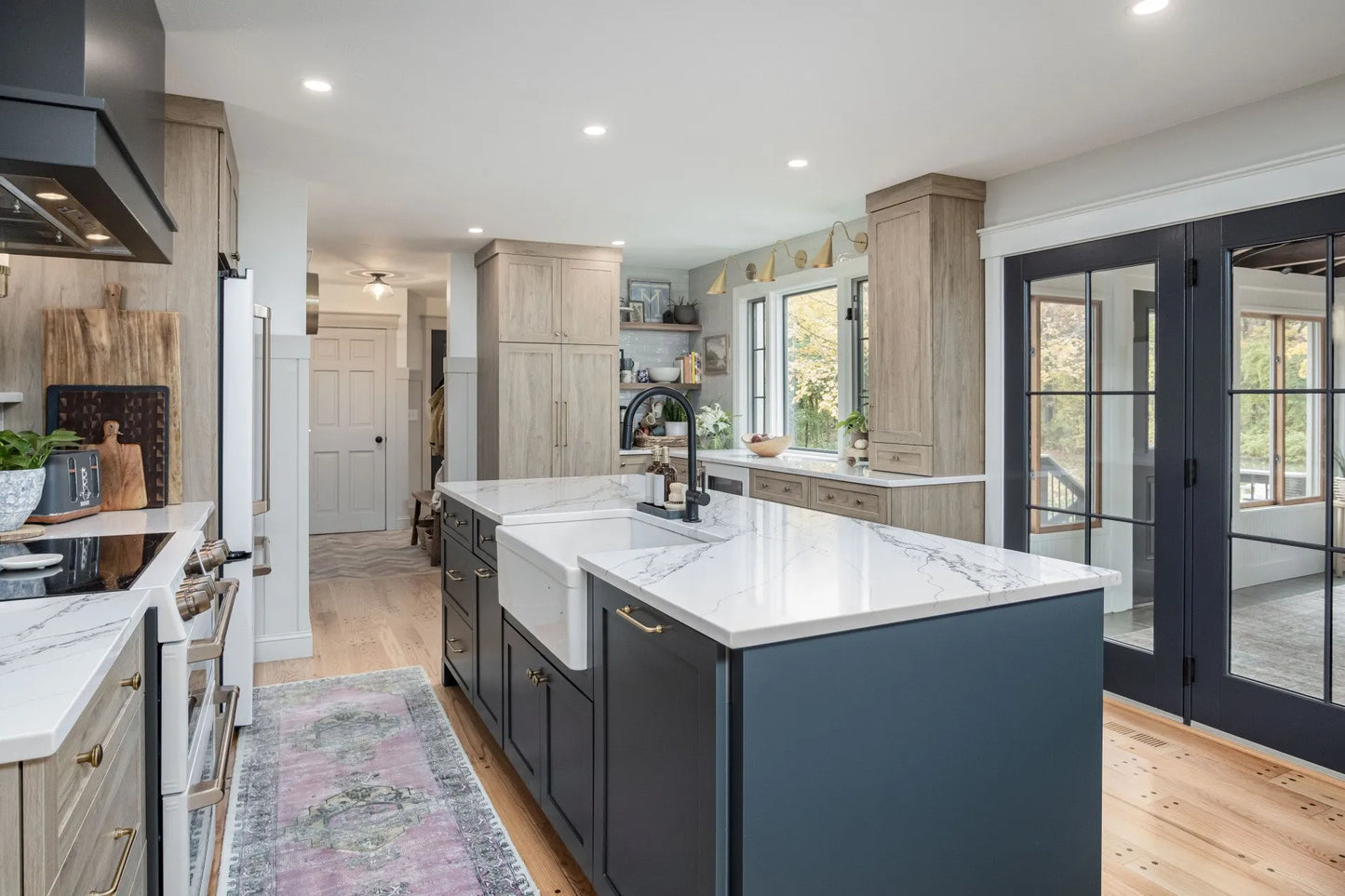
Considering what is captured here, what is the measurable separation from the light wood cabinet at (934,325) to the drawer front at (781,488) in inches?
18.8

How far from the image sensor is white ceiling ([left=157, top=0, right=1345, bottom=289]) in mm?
2414

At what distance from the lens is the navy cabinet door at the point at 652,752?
4.52 feet

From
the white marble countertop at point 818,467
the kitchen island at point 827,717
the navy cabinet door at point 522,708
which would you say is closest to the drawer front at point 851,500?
the white marble countertop at point 818,467

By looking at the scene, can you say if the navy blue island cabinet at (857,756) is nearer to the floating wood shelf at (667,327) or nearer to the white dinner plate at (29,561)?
the white dinner plate at (29,561)

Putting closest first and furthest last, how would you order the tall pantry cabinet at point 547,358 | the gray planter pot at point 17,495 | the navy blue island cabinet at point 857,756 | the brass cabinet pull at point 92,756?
the brass cabinet pull at point 92,756 → the navy blue island cabinet at point 857,756 → the gray planter pot at point 17,495 → the tall pantry cabinet at point 547,358

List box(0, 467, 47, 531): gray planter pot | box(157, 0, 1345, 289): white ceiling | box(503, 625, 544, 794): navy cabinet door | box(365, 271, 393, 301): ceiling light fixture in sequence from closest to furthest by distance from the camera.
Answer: box(0, 467, 47, 531): gray planter pot < box(503, 625, 544, 794): navy cabinet door < box(157, 0, 1345, 289): white ceiling < box(365, 271, 393, 301): ceiling light fixture

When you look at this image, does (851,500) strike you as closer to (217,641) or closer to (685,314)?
(217,641)

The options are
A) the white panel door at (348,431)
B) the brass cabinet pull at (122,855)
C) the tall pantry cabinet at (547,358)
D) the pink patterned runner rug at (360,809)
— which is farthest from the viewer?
the white panel door at (348,431)

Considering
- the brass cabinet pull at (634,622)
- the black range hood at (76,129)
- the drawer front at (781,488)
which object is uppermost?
the black range hood at (76,129)

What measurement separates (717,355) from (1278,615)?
4196 mm

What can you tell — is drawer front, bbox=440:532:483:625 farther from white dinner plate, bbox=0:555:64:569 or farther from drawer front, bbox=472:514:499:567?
white dinner plate, bbox=0:555:64:569

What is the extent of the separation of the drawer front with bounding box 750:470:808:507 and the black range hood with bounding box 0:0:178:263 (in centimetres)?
313

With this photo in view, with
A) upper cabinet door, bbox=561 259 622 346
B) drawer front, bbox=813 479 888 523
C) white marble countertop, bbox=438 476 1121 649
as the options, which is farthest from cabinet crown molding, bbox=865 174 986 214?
upper cabinet door, bbox=561 259 622 346

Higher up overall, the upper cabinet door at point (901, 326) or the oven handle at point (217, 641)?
the upper cabinet door at point (901, 326)
